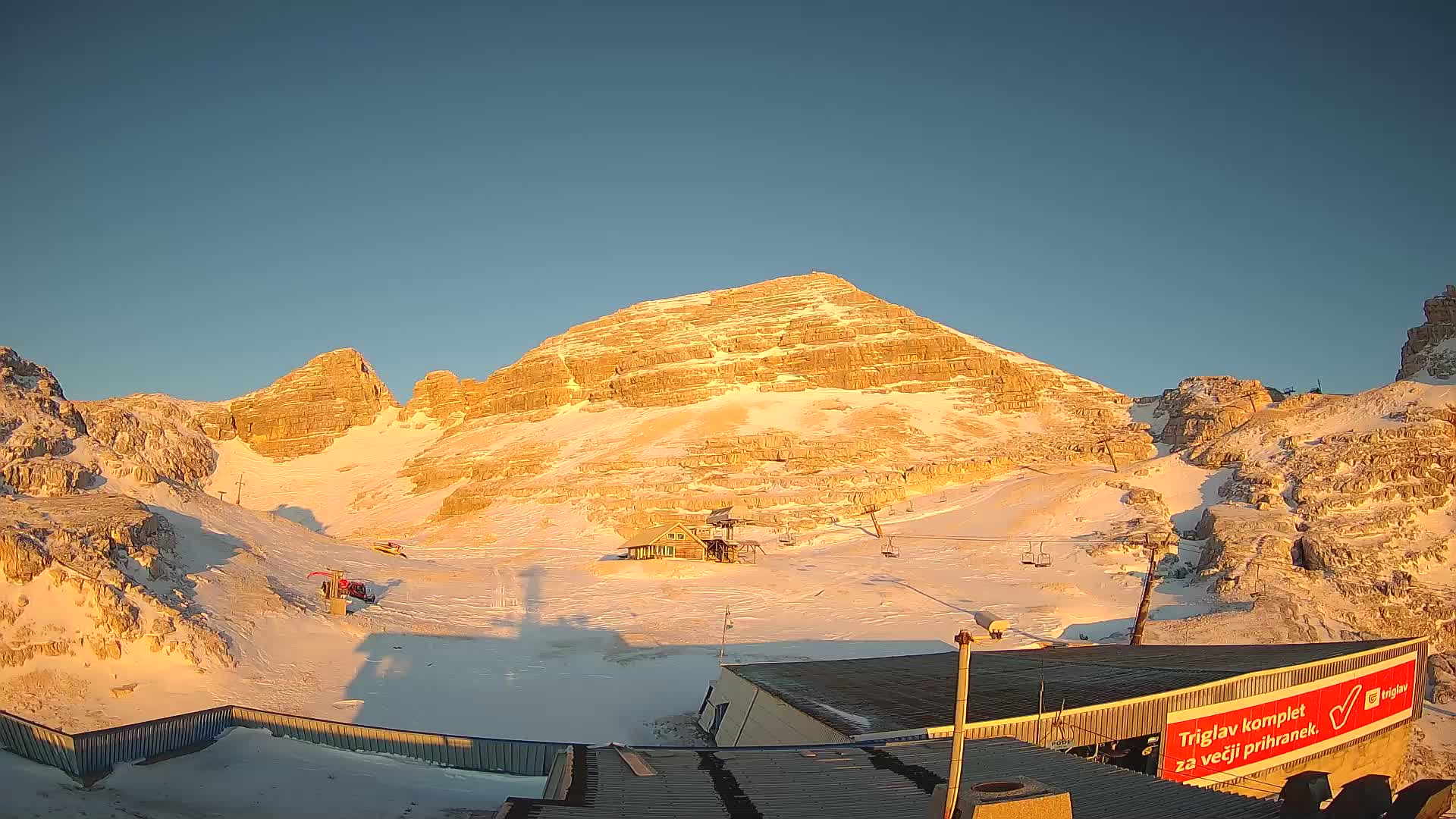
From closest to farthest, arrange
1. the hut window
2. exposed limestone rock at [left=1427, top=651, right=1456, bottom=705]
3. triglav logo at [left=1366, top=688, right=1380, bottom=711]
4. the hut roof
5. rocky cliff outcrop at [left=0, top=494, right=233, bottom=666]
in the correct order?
1. triglav logo at [left=1366, top=688, right=1380, bottom=711]
2. rocky cliff outcrop at [left=0, top=494, right=233, bottom=666]
3. the hut window
4. exposed limestone rock at [left=1427, top=651, right=1456, bottom=705]
5. the hut roof

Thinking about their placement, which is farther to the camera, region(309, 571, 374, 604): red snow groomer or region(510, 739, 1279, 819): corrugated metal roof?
region(309, 571, 374, 604): red snow groomer

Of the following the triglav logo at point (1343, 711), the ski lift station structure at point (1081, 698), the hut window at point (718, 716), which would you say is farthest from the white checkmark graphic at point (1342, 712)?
the hut window at point (718, 716)

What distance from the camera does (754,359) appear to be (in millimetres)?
101188

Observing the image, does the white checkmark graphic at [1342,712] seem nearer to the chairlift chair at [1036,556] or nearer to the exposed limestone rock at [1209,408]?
the chairlift chair at [1036,556]

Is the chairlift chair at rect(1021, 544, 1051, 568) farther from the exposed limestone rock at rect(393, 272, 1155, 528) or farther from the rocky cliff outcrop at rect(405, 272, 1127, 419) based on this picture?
the rocky cliff outcrop at rect(405, 272, 1127, 419)

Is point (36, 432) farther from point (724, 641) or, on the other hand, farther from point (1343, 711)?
point (1343, 711)

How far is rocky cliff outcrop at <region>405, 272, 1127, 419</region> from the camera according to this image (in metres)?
92.6

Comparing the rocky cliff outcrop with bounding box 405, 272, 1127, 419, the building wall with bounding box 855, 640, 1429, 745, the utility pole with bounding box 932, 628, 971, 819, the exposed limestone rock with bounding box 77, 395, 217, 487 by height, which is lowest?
the building wall with bounding box 855, 640, 1429, 745

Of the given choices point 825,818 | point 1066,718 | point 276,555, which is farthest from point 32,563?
point 1066,718

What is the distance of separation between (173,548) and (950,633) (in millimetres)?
24260

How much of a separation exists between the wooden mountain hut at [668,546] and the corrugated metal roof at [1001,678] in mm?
23770

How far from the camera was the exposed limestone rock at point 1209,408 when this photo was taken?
5919cm

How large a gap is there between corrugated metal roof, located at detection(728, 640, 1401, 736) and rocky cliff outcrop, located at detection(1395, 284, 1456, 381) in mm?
38418

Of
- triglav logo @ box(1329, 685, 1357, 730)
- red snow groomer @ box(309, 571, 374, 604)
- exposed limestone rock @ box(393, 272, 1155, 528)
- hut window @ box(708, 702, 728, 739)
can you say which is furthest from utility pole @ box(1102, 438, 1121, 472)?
hut window @ box(708, 702, 728, 739)
